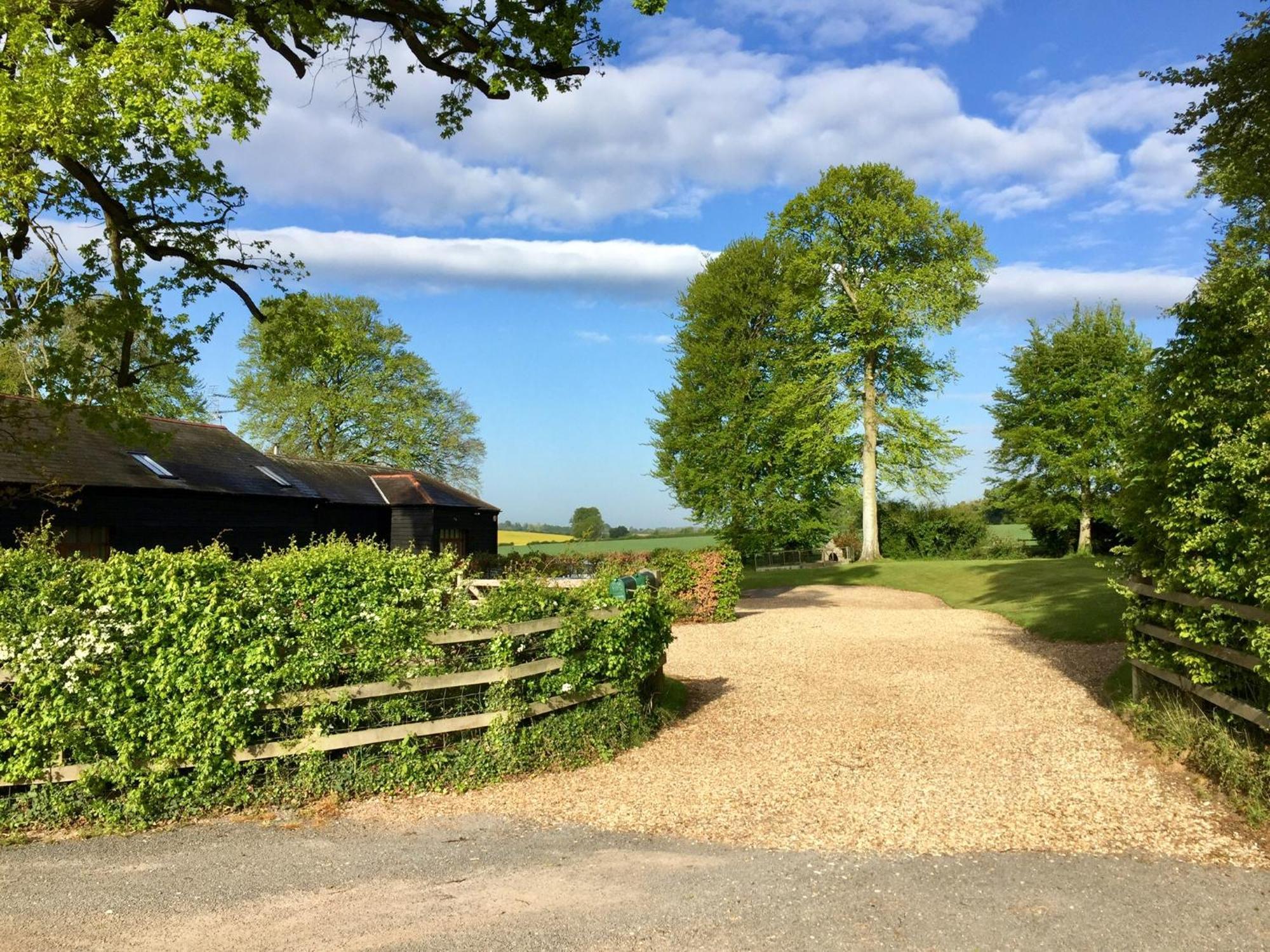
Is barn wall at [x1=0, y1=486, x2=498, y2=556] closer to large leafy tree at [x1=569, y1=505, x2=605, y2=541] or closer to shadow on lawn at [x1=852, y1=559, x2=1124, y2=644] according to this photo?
shadow on lawn at [x1=852, y1=559, x2=1124, y2=644]

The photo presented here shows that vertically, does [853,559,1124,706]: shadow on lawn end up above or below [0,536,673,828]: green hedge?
below

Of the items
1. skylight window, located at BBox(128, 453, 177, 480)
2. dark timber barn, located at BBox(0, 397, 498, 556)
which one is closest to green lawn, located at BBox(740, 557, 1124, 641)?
dark timber barn, located at BBox(0, 397, 498, 556)

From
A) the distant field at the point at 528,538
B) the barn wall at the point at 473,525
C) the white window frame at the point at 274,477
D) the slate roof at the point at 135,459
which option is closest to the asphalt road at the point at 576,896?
the slate roof at the point at 135,459

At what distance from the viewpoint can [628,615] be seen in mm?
8734

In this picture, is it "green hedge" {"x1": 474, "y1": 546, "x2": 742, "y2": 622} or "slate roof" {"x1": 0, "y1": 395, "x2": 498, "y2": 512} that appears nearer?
"slate roof" {"x1": 0, "y1": 395, "x2": 498, "y2": 512}

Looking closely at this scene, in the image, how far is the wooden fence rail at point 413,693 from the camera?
6.89 metres

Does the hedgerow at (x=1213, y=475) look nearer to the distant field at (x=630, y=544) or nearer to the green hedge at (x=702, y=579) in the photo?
the green hedge at (x=702, y=579)

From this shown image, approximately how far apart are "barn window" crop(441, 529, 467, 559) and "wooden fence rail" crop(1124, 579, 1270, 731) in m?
28.8

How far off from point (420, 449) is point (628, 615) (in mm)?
42578

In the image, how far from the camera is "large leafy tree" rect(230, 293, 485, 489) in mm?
46500

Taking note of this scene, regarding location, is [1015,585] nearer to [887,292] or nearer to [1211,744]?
[887,292]

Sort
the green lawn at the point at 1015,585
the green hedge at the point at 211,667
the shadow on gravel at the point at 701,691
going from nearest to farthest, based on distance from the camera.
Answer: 1. the green hedge at the point at 211,667
2. the shadow on gravel at the point at 701,691
3. the green lawn at the point at 1015,585

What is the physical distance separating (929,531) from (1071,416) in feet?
31.5

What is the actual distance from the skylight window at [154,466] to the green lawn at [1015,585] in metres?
18.5
